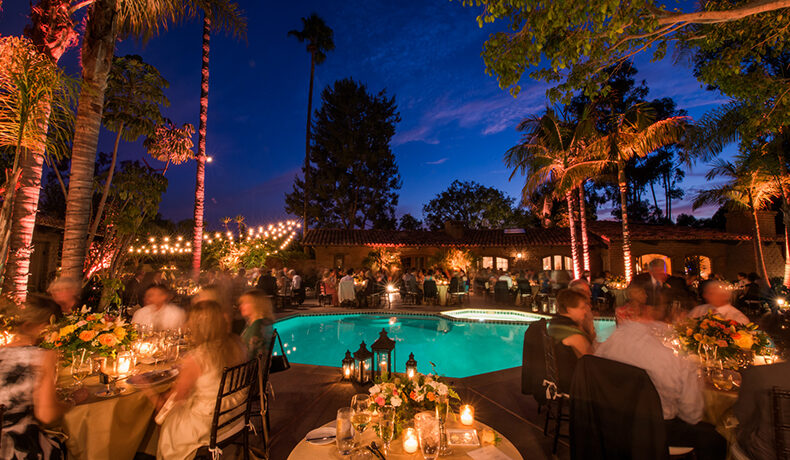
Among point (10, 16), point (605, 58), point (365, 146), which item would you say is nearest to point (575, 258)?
point (605, 58)

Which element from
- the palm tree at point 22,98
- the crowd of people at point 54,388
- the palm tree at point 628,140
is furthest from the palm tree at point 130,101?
the palm tree at point 628,140

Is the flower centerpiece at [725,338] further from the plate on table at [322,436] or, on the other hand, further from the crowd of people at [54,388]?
the crowd of people at [54,388]

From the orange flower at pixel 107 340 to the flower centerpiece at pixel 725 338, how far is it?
5231mm

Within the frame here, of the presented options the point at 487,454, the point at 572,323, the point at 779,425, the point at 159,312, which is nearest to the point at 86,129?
the point at 159,312

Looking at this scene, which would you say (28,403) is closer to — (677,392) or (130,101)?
(677,392)

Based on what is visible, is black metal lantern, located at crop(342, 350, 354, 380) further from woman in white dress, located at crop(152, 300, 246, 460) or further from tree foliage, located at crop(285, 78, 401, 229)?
tree foliage, located at crop(285, 78, 401, 229)

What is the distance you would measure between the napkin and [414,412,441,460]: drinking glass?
0.25 m

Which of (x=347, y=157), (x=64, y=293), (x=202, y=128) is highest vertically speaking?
(x=347, y=157)

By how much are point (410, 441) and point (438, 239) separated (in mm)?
21119

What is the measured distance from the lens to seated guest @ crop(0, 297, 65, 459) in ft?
7.17

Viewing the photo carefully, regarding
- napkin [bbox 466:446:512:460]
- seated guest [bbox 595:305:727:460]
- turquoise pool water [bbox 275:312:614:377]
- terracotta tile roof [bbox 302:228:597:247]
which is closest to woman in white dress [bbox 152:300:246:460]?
napkin [bbox 466:446:512:460]

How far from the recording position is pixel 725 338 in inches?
124

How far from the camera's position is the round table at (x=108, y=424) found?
2549 mm

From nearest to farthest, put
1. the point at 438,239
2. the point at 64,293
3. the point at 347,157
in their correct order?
the point at 64,293 < the point at 438,239 < the point at 347,157
